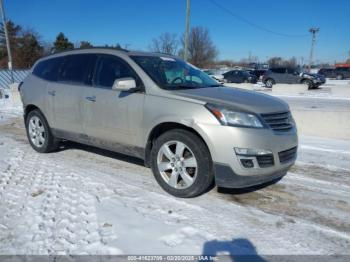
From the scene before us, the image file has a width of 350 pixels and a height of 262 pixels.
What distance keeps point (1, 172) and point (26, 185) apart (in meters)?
0.82

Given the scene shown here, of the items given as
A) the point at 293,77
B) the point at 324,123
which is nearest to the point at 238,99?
the point at 324,123

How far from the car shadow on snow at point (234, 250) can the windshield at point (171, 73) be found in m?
2.08

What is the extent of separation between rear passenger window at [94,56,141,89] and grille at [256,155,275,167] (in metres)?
2.03

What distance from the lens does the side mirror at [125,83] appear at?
4125 mm

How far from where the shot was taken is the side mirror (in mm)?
4125

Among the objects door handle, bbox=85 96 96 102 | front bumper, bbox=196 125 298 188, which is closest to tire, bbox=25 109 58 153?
door handle, bbox=85 96 96 102

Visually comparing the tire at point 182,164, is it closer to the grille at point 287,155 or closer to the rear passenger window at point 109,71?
the grille at point 287,155

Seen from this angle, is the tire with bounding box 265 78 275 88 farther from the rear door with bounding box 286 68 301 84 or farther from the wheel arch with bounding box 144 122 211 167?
the wheel arch with bounding box 144 122 211 167

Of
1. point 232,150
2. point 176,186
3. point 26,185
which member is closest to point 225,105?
point 232,150

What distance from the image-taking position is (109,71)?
4.62 m

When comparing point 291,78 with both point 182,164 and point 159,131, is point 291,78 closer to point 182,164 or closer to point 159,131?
point 159,131

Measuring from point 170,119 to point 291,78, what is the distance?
2527cm

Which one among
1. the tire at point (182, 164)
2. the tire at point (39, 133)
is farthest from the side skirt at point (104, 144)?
the tire at point (182, 164)

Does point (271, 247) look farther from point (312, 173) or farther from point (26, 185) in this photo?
point (26, 185)
